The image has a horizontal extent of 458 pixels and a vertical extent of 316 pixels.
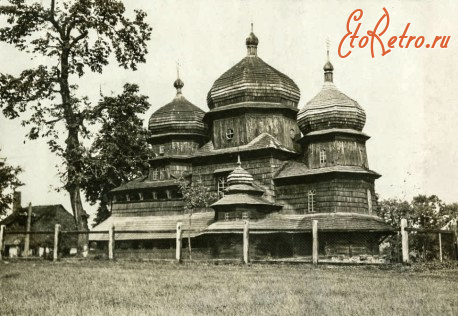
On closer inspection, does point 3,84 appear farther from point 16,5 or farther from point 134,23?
point 134,23

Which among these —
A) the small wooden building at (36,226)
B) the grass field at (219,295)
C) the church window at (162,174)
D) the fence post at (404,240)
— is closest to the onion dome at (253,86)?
the church window at (162,174)

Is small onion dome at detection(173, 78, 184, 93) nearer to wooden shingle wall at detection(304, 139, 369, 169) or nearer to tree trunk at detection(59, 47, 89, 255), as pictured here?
wooden shingle wall at detection(304, 139, 369, 169)

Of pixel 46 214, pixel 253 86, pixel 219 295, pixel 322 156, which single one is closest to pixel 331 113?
pixel 322 156

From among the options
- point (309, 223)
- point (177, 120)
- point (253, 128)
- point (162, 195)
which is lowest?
point (309, 223)

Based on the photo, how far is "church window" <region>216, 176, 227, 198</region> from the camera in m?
33.5

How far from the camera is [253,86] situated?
3416 cm

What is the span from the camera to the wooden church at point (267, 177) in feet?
94.9

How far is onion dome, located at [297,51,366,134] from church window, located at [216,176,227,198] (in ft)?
18.2

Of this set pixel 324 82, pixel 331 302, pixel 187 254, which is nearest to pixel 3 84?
pixel 187 254

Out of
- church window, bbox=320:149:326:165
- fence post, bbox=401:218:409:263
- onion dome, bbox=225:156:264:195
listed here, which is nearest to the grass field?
fence post, bbox=401:218:409:263

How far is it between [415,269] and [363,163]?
14885mm

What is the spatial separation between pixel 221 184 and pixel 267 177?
325cm

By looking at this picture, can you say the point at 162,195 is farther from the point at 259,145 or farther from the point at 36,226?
the point at 36,226

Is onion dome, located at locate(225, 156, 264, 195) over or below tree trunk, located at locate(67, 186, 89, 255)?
over
